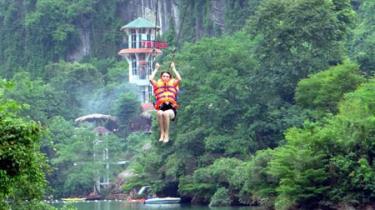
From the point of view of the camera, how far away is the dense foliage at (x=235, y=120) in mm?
52031

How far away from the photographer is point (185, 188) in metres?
68.2

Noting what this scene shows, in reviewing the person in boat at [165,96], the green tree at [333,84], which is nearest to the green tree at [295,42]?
the green tree at [333,84]

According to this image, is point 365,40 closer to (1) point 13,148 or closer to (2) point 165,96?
(2) point 165,96

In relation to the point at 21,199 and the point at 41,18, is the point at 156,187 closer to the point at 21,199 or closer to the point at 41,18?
the point at 21,199

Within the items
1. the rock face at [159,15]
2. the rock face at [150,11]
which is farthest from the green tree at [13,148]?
the rock face at [150,11]

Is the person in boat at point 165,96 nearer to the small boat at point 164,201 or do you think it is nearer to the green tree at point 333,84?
the green tree at point 333,84

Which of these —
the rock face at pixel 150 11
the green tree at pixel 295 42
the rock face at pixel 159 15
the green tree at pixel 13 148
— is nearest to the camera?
the green tree at pixel 13 148

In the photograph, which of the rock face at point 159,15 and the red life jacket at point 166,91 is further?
the rock face at point 159,15

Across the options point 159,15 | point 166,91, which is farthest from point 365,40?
point 166,91

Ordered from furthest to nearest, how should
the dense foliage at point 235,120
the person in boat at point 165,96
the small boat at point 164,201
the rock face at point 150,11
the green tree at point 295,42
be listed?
the rock face at point 150,11, the small boat at point 164,201, the green tree at point 295,42, the dense foliage at point 235,120, the person in boat at point 165,96

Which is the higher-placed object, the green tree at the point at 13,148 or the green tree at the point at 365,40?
the green tree at the point at 13,148

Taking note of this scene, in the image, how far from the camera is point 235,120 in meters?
70.0

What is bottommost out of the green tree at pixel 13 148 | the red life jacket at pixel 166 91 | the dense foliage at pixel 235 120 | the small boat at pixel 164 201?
the small boat at pixel 164 201

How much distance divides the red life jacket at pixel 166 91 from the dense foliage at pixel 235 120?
A: 2.65 m
